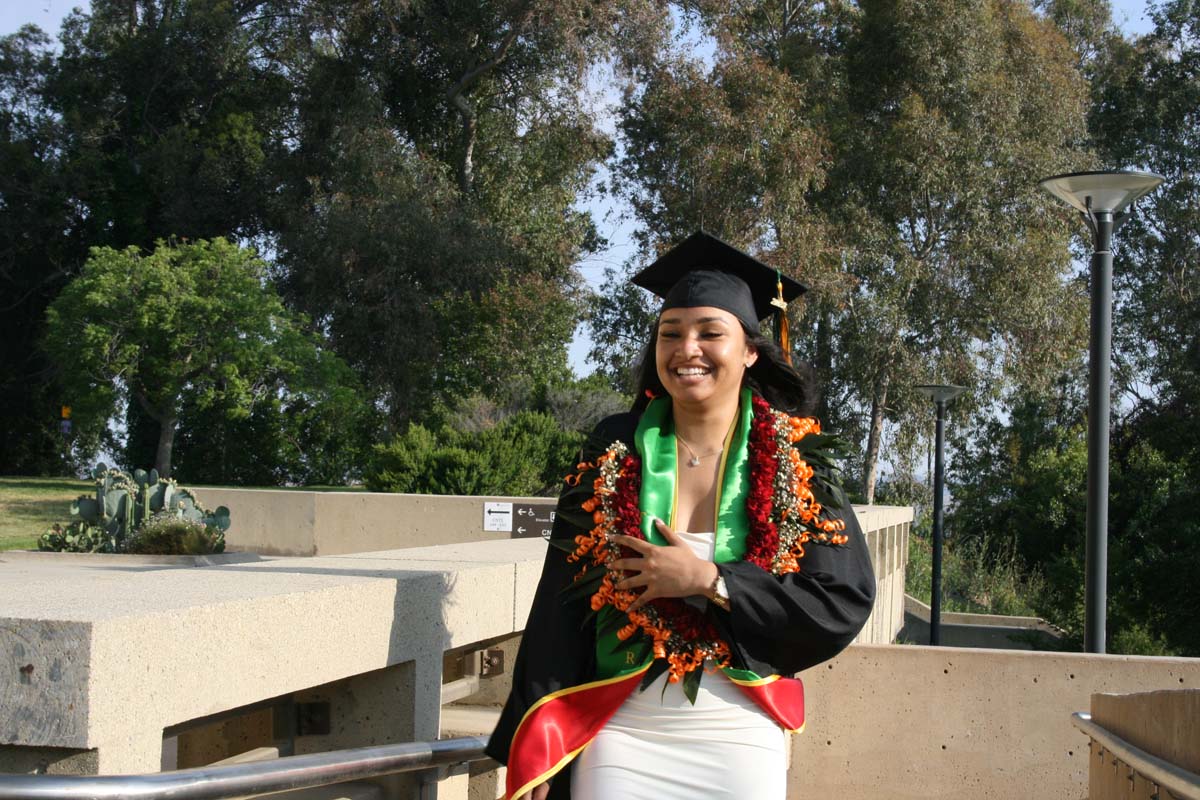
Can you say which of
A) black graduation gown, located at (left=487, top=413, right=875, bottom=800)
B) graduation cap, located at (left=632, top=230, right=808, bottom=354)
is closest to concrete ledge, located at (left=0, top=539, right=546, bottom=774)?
black graduation gown, located at (left=487, top=413, right=875, bottom=800)

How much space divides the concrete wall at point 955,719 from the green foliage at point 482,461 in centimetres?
1245

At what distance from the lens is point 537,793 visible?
2.75 meters

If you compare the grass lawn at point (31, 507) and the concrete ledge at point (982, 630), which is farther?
the concrete ledge at point (982, 630)

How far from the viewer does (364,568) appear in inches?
140

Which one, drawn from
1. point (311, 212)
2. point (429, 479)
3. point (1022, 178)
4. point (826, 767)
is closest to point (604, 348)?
point (311, 212)

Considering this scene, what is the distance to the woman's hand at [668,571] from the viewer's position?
2699mm

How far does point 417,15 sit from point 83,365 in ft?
35.6

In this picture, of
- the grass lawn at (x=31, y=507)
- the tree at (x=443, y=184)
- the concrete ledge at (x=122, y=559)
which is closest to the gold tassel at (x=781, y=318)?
the concrete ledge at (x=122, y=559)

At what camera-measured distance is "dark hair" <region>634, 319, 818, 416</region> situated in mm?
3201

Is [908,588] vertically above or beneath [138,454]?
beneath

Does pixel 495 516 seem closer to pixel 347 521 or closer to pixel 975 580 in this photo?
pixel 347 521

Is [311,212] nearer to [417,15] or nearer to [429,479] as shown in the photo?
[417,15]

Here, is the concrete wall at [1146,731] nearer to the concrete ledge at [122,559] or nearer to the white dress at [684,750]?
the white dress at [684,750]

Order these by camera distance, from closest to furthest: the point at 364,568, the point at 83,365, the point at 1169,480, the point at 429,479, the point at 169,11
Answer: the point at 364,568 → the point at 429,479 → the point at 83,365 → the point at 1169,480 → the point at 169,11
